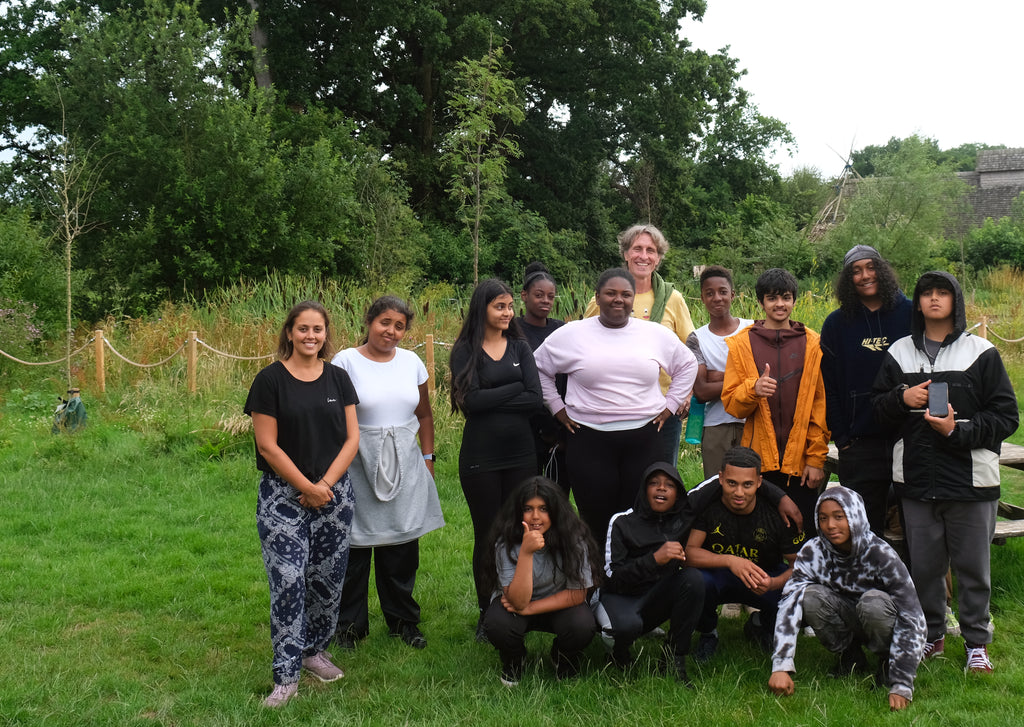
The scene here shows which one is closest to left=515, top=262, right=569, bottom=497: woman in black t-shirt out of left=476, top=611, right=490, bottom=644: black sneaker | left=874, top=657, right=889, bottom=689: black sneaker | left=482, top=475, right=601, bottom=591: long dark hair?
left=482, top=475, right=601, bottom=591: long dark hair

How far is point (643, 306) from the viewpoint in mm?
5316

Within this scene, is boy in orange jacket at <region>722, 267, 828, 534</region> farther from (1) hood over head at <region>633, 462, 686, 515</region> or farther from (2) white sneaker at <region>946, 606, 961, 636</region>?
(2) white sneaker at <region>946, 606, 961, 636</region>

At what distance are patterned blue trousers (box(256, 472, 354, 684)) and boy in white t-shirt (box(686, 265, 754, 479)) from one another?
2.06 meters

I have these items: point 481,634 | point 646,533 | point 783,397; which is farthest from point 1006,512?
point 481,634

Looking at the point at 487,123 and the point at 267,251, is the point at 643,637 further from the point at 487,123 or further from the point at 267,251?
the point at 267,251

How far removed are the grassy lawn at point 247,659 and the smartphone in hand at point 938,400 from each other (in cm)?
120

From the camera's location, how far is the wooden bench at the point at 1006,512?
5089 millimetres

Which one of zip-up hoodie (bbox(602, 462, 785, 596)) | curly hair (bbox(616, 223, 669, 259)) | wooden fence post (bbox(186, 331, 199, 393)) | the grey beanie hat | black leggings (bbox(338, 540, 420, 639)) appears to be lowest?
black leggings (bbox(338, 540, 420, 639))

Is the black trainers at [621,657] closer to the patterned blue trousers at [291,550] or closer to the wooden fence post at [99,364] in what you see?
the patterned blue trousers at [291,550]

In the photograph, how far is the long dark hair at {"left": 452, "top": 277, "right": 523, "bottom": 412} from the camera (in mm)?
4621

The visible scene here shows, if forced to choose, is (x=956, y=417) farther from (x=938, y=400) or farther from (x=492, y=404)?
(x=492, y=404)

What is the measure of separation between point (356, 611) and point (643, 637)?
1.51 meters

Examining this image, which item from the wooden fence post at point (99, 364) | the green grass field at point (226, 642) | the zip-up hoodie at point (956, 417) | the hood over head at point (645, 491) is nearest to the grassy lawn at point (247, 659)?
the green grass field at point (226, 642)

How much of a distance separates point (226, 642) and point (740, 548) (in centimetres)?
273
